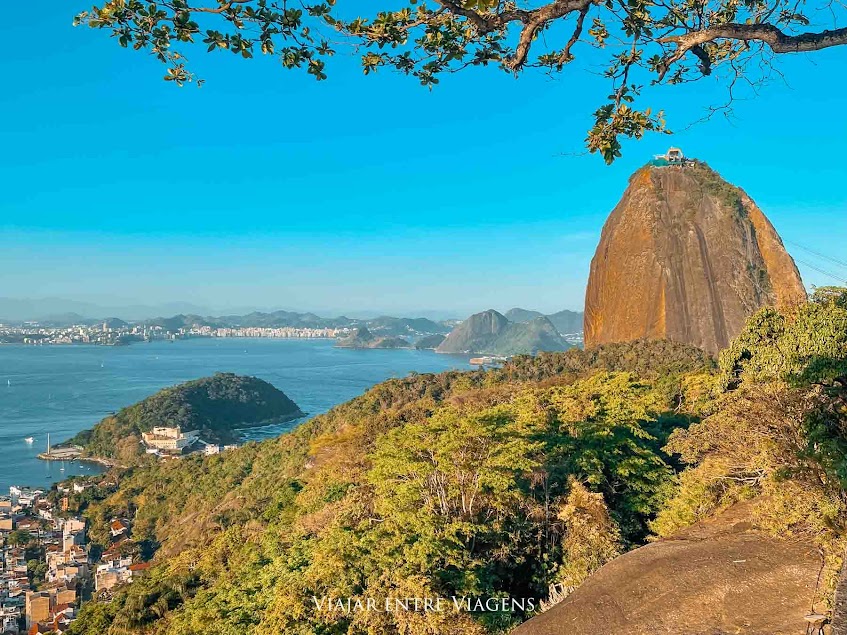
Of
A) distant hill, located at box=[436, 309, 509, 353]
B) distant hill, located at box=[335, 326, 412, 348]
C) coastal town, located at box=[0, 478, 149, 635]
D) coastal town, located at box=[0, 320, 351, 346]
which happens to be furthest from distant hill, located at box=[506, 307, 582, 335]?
coastal town, located at box=[0, 478, 149, 635]

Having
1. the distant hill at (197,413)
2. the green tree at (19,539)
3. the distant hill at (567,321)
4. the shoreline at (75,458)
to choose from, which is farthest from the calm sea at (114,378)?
the distant hill at (567,321)

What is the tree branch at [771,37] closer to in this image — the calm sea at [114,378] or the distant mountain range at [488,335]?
the calm sea at [114,378]

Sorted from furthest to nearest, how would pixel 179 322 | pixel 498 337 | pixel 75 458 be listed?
pixel 179 322
pixel 498 337
pixel 75 458

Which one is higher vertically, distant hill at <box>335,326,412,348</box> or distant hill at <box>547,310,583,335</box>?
distant hill at <box>547,310,583,335</box>

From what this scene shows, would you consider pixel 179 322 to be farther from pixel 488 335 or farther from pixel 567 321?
pixel 567 321

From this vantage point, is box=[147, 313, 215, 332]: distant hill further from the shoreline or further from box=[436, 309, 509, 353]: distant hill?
the shoreline

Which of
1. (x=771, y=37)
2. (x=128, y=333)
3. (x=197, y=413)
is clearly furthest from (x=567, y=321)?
(x=771, y=37)

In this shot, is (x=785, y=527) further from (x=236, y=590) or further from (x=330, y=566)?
(x=236, y=590)
